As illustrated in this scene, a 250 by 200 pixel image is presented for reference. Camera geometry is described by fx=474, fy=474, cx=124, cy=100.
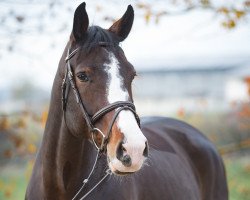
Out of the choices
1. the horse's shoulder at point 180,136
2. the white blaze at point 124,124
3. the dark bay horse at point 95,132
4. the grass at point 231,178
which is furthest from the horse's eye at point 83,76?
the grass at point 231,178

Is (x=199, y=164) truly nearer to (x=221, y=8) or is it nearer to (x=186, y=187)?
(x=186, y=187)

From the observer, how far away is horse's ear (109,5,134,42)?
3.54 m

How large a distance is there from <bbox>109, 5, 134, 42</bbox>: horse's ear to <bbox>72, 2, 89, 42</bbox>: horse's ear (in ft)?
0.92

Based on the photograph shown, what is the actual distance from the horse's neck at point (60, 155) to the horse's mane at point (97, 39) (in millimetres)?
410

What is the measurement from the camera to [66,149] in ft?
11.2

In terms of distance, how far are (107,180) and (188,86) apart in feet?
164

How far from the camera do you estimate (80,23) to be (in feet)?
10.8

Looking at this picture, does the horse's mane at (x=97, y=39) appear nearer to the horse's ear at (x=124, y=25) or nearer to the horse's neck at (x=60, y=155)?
the horse's ear at (x=124, y=25)

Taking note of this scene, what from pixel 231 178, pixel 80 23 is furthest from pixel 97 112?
pixel 231 178

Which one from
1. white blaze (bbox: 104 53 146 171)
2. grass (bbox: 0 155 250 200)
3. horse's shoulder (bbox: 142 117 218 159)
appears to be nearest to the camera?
white blaze (bbox: 104 53 146 171)

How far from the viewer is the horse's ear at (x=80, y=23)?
10.7 ft

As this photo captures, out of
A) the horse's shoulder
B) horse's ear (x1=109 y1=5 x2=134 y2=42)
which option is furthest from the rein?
the horse's shoulder

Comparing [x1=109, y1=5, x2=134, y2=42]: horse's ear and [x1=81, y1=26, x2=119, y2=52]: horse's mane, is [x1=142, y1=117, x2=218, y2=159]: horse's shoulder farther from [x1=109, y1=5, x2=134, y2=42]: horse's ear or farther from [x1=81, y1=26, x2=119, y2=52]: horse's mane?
[x1=81, y1=26, x2=119, y2=52]: horse's mane

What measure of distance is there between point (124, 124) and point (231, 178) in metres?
9.97
